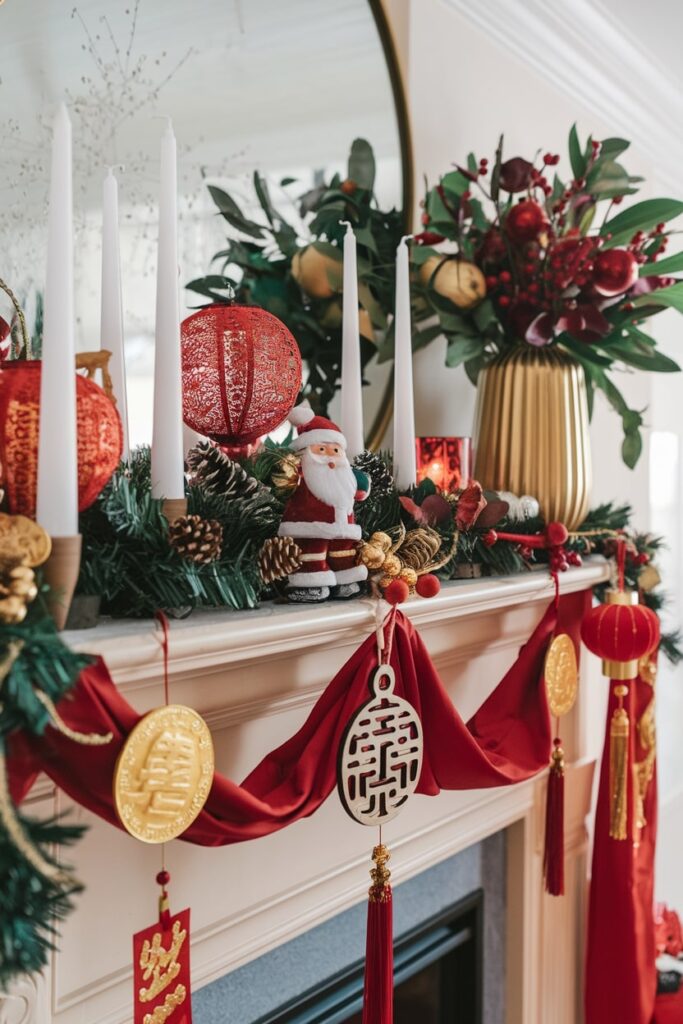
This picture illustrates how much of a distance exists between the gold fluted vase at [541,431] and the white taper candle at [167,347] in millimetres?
663

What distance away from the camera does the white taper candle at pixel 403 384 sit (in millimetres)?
984

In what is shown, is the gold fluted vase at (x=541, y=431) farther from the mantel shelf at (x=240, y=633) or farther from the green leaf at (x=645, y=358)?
the mantel shelf at (x=240, y=633)

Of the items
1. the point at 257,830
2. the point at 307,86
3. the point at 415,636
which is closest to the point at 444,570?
the point at 415,636

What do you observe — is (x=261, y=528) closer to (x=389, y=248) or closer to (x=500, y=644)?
(x=500, y=644)

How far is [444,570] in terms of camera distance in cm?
100

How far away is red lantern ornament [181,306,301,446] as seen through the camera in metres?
0.82

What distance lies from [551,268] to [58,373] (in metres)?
0.81

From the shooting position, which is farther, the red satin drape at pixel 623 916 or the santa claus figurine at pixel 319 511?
the red satin drape at pixel 623 916

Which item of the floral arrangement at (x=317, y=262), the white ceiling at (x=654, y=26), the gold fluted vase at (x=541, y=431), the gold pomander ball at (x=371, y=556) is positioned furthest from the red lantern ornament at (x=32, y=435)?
the white ceiling at (x=654, y=26)

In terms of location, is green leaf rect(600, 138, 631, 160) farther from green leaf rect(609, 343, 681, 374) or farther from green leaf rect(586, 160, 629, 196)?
green leaf rect(609, 343, 681, 374)

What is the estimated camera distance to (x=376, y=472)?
37.0 inches

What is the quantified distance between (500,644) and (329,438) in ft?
1.88

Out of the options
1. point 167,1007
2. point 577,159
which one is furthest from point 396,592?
point 577,159

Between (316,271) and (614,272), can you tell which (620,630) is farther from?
(316,271)
